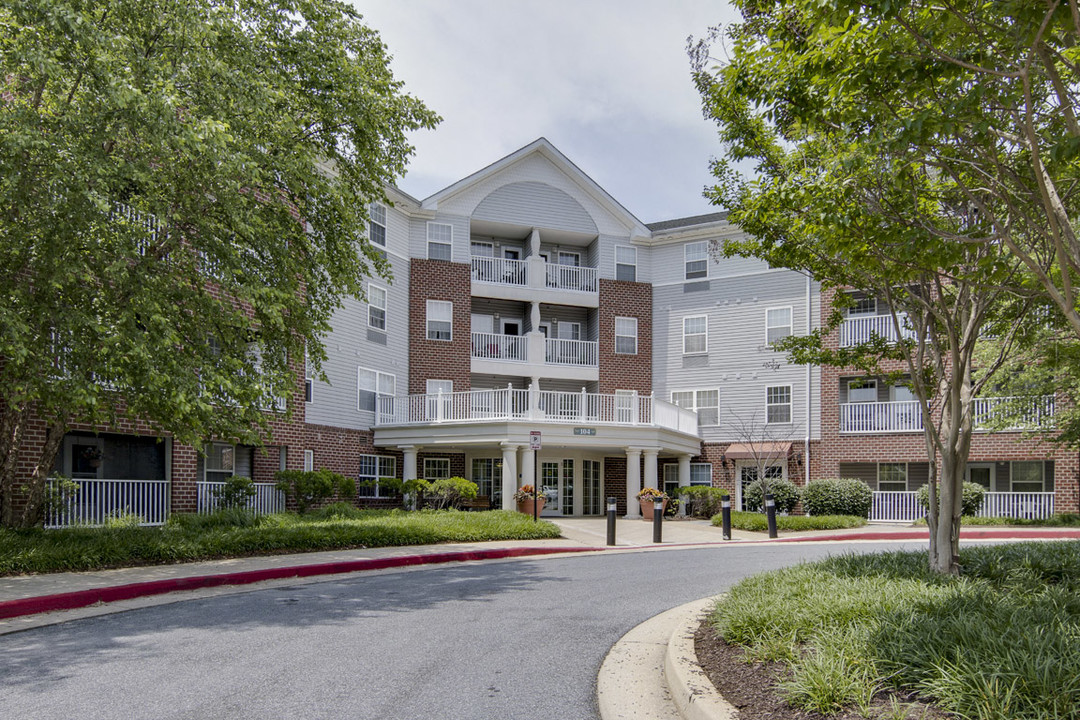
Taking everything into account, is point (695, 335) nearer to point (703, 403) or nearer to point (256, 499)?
point (703, 403)

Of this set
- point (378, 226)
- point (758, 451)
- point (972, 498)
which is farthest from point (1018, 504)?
point (378, 226)

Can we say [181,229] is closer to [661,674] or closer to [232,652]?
[232,652]

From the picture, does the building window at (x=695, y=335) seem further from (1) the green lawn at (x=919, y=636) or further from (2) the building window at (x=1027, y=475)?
(1) the green lawn at (x=919, y=636)

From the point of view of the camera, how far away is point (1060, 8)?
552 cm

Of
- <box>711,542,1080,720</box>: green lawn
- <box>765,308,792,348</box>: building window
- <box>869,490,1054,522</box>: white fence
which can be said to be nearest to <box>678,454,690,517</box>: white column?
<box>765,308,792,348</box>: building window

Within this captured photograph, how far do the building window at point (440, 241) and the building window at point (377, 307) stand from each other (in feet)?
8.42

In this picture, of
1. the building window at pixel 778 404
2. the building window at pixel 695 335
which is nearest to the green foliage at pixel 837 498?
the building window at pixel 778 404

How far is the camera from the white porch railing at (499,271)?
31.2 meters

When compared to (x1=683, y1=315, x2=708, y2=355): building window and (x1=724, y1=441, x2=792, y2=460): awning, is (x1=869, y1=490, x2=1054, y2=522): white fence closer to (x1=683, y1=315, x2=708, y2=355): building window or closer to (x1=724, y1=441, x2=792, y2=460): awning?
(x1=724, y1=441, x2=792, y2=460): awning

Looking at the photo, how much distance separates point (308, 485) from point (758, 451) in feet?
51.5

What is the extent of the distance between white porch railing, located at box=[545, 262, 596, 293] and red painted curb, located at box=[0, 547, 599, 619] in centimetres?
1607

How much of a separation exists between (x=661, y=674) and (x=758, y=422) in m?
25.4

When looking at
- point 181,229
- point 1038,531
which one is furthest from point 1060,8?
point 1038,531

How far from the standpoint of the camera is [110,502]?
18.6 metres
